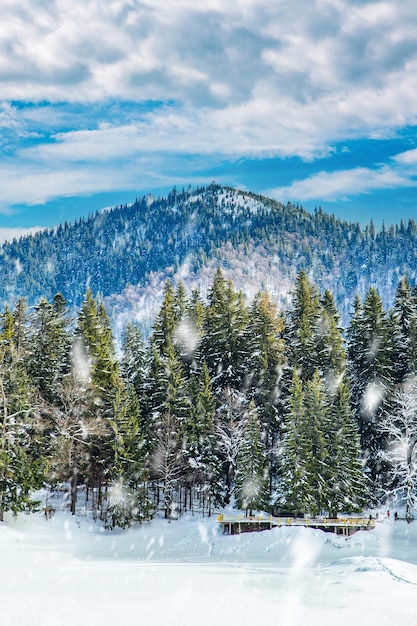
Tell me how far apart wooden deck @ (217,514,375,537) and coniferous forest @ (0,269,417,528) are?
1123 millimetres

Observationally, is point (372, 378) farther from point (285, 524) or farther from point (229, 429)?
point (285, 524)

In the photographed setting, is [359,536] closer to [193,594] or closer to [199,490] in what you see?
[199,490]

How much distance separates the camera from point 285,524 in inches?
1895

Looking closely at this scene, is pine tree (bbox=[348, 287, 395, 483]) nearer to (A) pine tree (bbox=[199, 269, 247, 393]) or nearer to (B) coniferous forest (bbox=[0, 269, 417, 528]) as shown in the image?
(B) coniferous forest (bbox=[0, 269, 417, 528])

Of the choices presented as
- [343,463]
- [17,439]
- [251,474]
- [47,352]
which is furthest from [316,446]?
[47,352]

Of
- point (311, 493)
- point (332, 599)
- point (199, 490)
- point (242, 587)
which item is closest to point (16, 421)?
point (199, 490)

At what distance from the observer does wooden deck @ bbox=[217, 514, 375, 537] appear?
48.0m

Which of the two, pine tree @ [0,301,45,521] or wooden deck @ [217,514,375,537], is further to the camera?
wooden deck @ [217,514,375,537]

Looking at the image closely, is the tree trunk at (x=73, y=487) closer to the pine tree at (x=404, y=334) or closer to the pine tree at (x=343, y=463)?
the pine tree at (x=343, y=463)

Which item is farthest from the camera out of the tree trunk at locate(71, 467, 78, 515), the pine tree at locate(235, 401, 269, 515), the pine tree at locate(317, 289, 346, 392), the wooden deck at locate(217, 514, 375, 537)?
the pine tree at locate(317, 289, 346, 392)

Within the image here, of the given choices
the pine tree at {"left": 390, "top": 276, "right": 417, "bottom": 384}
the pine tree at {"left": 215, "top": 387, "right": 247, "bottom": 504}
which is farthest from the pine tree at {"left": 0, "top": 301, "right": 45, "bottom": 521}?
the pine tree at {"left": 390, "top": 276, "right": 417, "bottom": 384}

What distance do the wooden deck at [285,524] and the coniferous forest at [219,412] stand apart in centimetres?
112

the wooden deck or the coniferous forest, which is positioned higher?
the coniferous forest

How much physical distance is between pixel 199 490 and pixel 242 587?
113 ft
